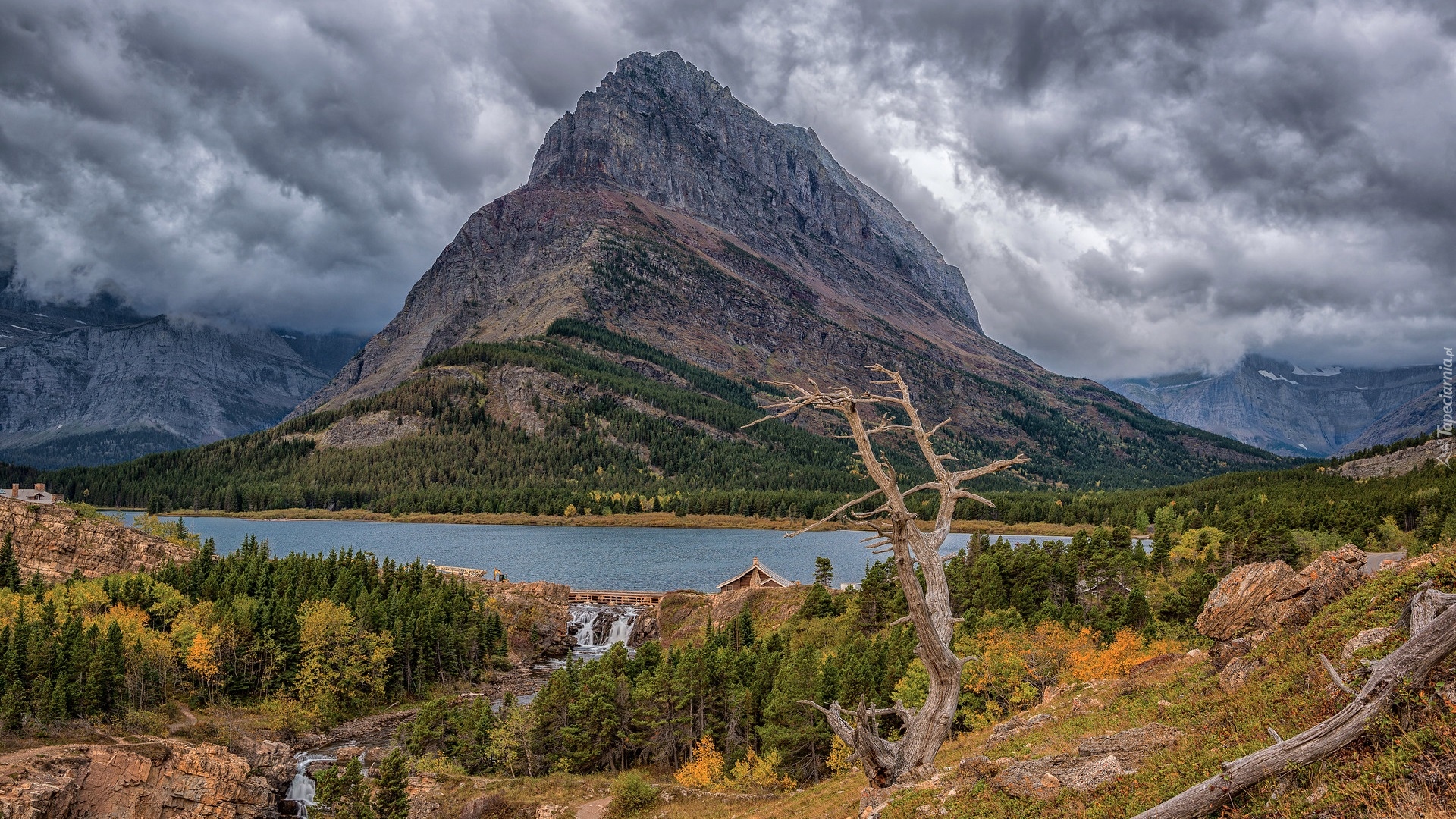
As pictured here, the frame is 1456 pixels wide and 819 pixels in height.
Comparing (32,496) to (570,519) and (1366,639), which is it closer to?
(1366,639)

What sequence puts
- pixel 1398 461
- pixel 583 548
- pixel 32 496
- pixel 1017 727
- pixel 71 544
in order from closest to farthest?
pixel 1017 727, pixel 71 544, pixel 32 496, pixel 1398 461, pixel 583 548

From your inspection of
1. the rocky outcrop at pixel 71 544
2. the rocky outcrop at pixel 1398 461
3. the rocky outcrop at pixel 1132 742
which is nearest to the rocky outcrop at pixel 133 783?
the rocky outcrop at pixel 71 544

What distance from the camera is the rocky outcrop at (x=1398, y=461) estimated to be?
356 ft

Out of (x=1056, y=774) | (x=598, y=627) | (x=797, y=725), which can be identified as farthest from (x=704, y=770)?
(x=598, y=627)

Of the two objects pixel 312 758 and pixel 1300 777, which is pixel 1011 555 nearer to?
pixel 312 758

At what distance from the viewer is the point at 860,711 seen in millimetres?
15531

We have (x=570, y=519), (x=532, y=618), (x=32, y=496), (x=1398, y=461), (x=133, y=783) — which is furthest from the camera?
(x=570, y=519)

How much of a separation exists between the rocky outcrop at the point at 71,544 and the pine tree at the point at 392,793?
46270mm

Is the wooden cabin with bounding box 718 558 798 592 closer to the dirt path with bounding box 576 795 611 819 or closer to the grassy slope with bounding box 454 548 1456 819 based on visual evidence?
the dirt path with bounding box 576 795 611 819

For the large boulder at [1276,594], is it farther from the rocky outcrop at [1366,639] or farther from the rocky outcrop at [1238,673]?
the rocky outcrop at [1366,639]

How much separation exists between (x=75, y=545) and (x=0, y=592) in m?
12.7

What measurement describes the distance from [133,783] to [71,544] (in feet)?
127

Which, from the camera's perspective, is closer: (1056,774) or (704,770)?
(1056,774)

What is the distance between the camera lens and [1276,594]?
72.0 feet
